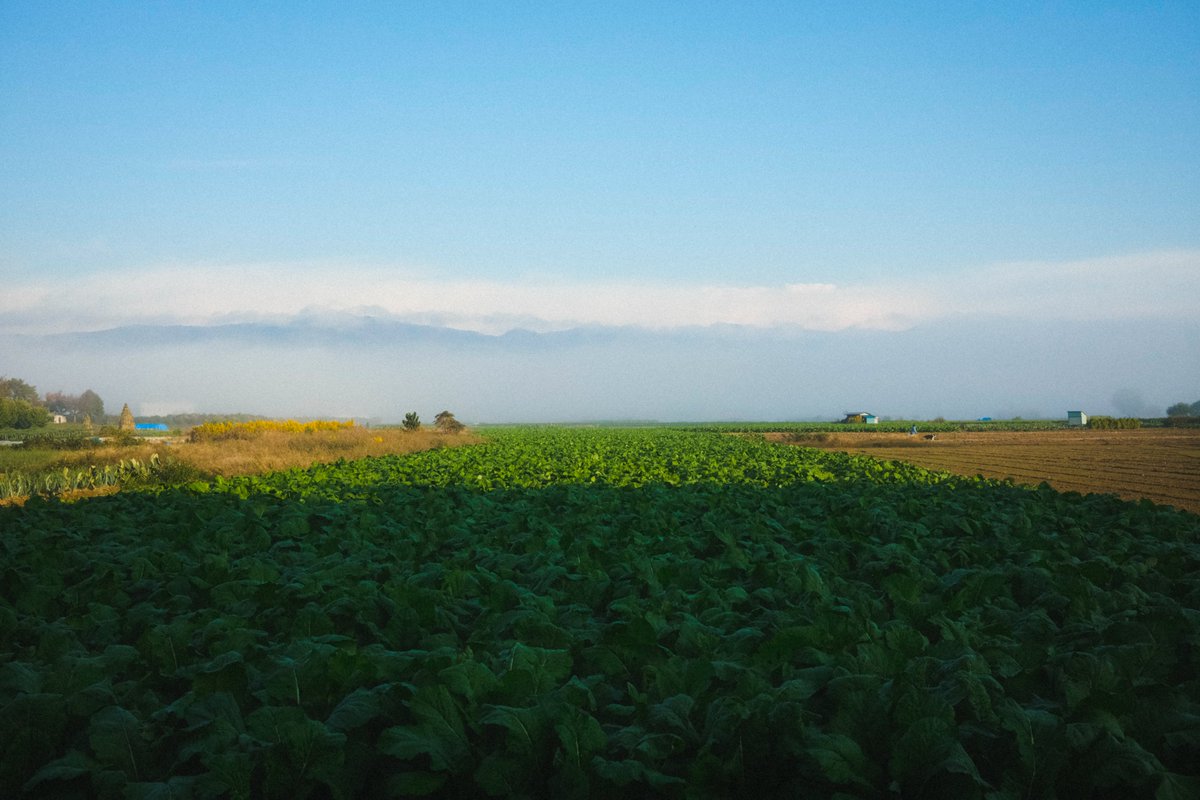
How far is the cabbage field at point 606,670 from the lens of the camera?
2969 mm

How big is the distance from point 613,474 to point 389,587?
15376mm

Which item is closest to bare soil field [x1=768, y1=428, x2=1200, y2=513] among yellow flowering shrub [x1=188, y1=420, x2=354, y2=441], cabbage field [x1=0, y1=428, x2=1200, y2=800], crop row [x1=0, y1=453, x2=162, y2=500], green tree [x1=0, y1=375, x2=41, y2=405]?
cabbage field [x1=0, y1=428, x2=1200, y2=800]

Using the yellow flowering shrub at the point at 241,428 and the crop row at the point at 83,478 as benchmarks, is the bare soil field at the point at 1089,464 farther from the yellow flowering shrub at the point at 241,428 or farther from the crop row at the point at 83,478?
the yellow flowering shrub at the point at 241,428

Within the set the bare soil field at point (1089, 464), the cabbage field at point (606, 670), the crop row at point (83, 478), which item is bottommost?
the bare soil field at point (1089, 464)

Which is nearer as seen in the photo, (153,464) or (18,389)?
(153,464)

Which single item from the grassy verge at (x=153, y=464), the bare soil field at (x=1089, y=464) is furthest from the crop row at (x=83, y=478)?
the bare soil field at (x=1089, y=464)

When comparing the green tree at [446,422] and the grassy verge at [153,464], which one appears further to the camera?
the green tree at [446,422]

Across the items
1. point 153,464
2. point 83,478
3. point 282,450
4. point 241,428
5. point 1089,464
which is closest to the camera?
point 83,478

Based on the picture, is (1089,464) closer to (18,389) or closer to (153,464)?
(153,464)

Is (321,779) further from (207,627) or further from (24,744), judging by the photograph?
(207,627)

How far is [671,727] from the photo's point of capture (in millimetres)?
3145

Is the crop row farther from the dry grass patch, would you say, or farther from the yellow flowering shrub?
the yellow flowering shrub

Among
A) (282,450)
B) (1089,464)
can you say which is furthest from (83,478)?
(1089,464)

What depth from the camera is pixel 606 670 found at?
3936 millimetres
